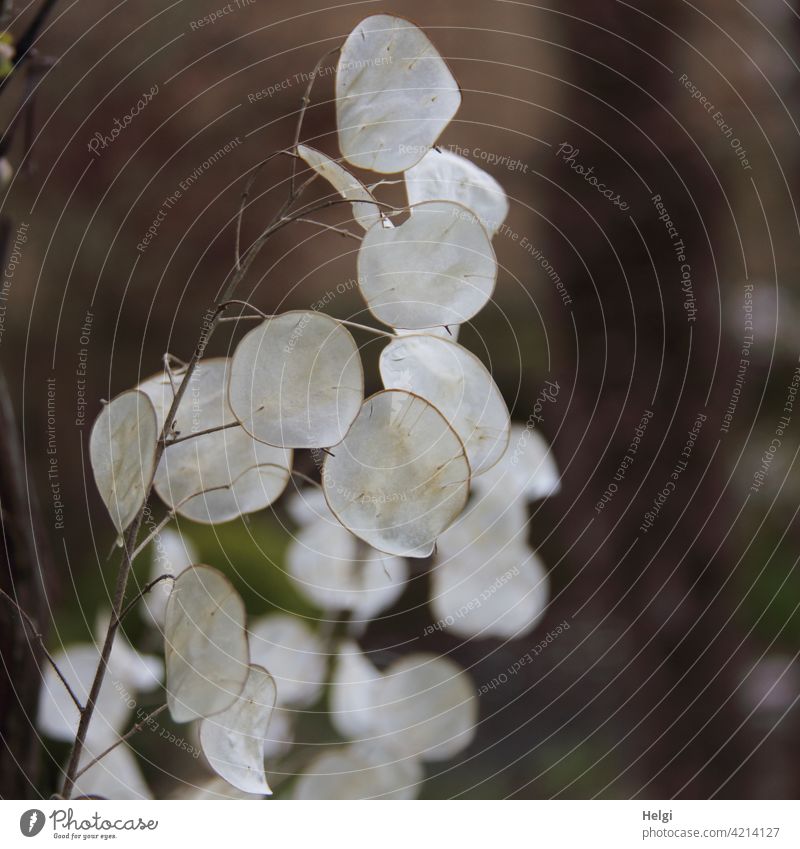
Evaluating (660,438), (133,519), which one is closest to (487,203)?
(133,519)

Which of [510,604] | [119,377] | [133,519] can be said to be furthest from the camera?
[119,377]

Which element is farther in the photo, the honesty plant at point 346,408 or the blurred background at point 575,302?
the blurred background at point 575,302
